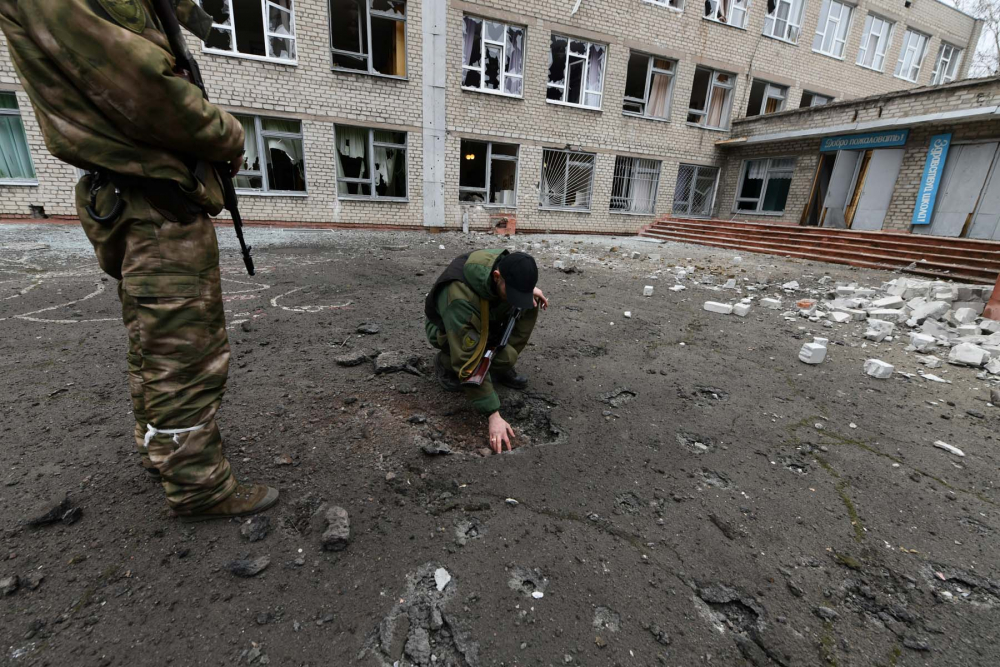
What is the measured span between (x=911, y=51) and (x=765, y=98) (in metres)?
7.84

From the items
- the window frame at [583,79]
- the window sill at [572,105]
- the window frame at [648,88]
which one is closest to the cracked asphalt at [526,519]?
the window sill at [572,105]

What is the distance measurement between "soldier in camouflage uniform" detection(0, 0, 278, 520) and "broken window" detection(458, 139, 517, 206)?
10658 millimetres

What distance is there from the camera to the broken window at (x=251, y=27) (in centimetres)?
904

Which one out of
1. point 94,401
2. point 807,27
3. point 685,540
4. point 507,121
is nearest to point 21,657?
point 94,401

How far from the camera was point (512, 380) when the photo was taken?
2.83 m

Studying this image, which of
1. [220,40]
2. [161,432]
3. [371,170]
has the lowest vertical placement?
[161,432]

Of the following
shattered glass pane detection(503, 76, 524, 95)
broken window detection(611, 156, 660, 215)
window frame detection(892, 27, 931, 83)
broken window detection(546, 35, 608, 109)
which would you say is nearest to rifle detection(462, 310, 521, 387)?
shattered glass pane detection(503, 76, 524, 95)

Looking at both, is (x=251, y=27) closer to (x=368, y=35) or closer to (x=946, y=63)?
(x=368, y=35)

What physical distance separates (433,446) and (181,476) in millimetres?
1034

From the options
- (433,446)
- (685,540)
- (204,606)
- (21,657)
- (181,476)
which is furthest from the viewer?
(433,446)

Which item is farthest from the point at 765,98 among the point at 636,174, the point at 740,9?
the point at 636,174

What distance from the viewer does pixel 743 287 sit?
6316 mm

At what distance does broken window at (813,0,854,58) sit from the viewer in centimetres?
1469

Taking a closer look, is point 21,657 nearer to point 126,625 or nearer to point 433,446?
point 126,625
